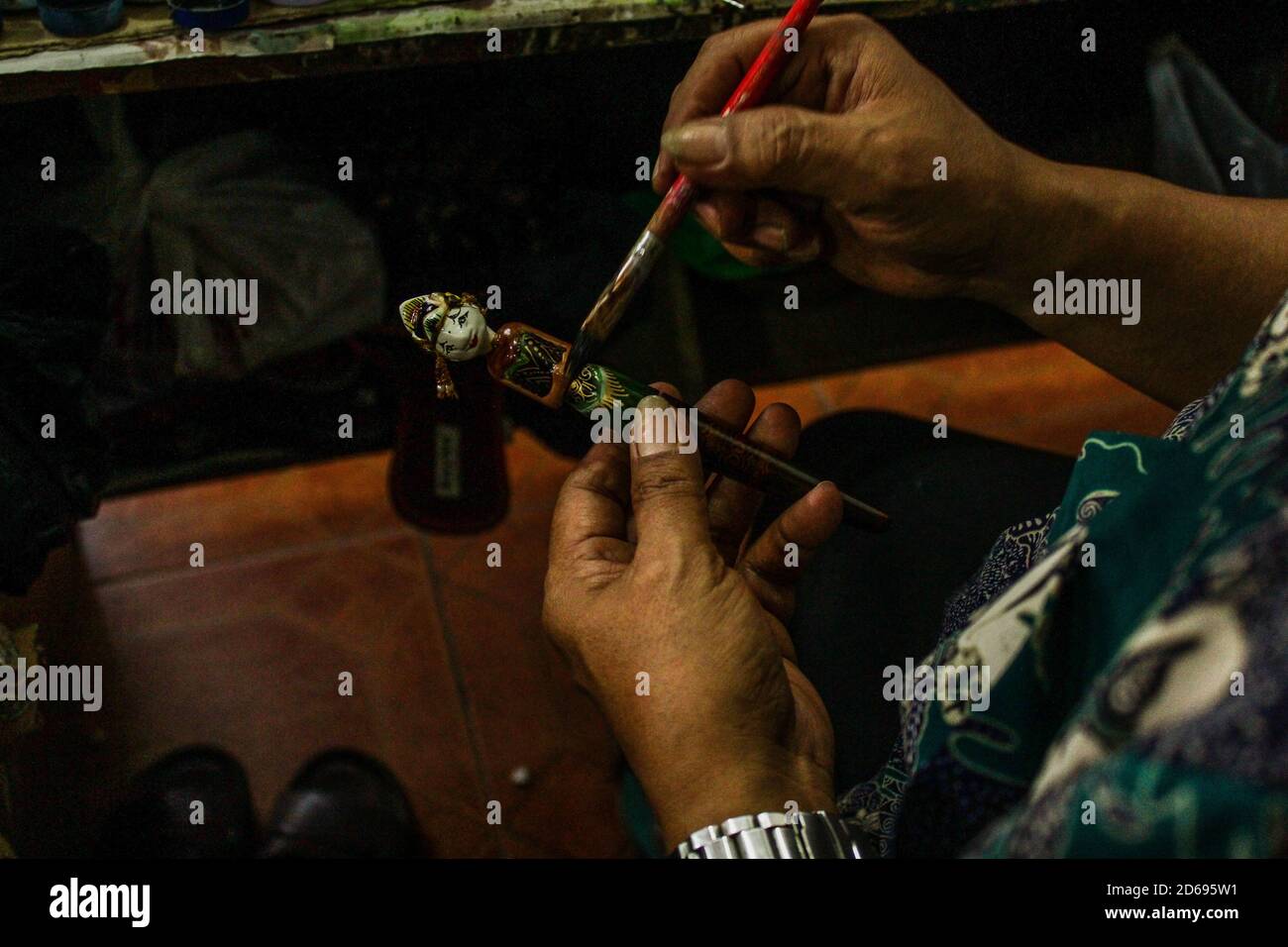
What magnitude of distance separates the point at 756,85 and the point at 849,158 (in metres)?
0.10

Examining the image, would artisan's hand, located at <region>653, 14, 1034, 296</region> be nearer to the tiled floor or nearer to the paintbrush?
the paintbrush

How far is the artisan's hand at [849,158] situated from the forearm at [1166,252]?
3 cm

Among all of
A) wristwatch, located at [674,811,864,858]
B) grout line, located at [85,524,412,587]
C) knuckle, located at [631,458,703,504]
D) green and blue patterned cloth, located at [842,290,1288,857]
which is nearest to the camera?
green and blue patterned cloth, located at [842,290,1288,857]

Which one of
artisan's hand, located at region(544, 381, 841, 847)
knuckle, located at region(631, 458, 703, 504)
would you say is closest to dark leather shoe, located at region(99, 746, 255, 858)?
artisan's hand, located at region(544, 381, 841, 847)

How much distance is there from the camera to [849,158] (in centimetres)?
72

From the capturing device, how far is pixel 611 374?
29.4 inches

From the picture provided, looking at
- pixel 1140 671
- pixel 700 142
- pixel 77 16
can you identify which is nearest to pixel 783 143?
pixel 700 142

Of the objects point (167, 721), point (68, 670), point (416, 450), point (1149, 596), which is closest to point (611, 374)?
point (1149, 596)

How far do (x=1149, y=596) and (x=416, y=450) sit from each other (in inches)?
35.8

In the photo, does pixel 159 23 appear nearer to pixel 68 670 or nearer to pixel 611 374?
pixel 611 374

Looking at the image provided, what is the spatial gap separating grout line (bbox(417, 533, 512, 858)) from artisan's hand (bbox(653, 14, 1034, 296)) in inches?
31.1

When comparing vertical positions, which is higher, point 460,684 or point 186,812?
point 460,684

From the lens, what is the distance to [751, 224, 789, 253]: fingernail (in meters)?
0.85

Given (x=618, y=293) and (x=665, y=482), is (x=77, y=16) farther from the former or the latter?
(x=665, y=482)
